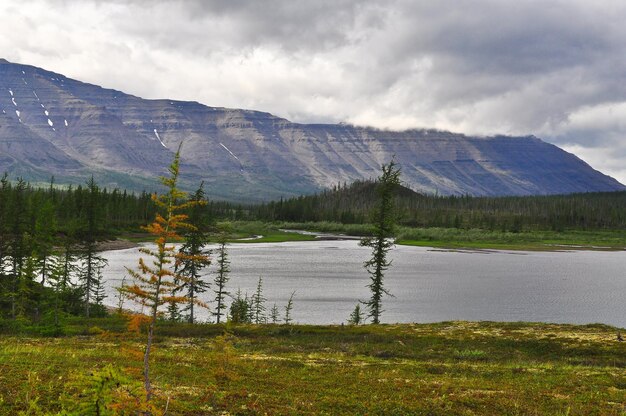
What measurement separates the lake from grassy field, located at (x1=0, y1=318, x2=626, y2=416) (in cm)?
2287

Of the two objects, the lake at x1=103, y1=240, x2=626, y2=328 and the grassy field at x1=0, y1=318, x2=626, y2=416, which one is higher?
the grassy field at x1=0, y1=318, x2=626, y2=416

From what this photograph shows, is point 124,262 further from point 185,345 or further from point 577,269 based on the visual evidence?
point 577,269

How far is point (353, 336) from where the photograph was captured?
1722 inches

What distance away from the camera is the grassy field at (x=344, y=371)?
17531mm

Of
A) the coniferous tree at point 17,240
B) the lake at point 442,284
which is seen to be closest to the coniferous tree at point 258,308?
the lake at point 442,284

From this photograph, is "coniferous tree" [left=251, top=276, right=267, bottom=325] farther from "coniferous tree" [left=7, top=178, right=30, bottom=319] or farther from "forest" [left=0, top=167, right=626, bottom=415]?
"coniferous tree" [left=7, top=178, right=30, bottom=319]

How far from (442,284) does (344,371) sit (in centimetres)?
7292

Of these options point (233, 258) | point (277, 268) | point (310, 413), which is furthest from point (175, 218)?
point (233, 258)

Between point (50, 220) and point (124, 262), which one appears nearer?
point (50, 220)

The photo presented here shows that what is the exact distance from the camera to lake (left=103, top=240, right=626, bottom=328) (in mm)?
69500

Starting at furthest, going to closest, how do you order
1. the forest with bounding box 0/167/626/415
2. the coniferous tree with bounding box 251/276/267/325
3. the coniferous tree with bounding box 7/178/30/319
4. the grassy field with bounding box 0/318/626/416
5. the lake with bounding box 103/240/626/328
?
the lake with bounding box 103/240/626/328
the coniferous tree with bounding box 7/178/30/319
the coniferous tree with bounding box 251/276/267/325
the grassy field with bounding box 0/318/626/416
the forest with bounding box 0/167/626/415

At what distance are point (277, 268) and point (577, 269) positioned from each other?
68750 millimetres

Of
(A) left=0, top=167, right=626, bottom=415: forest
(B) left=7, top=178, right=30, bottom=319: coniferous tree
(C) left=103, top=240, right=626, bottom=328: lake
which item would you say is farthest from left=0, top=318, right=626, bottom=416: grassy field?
(C) left=103, top=240, right=626, bottom=328: lake

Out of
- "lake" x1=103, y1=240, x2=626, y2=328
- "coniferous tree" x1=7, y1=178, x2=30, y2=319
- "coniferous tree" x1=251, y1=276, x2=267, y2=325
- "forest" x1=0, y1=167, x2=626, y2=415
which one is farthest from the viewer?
"lake" x1=103, y1=240, x2=626, y2=328
